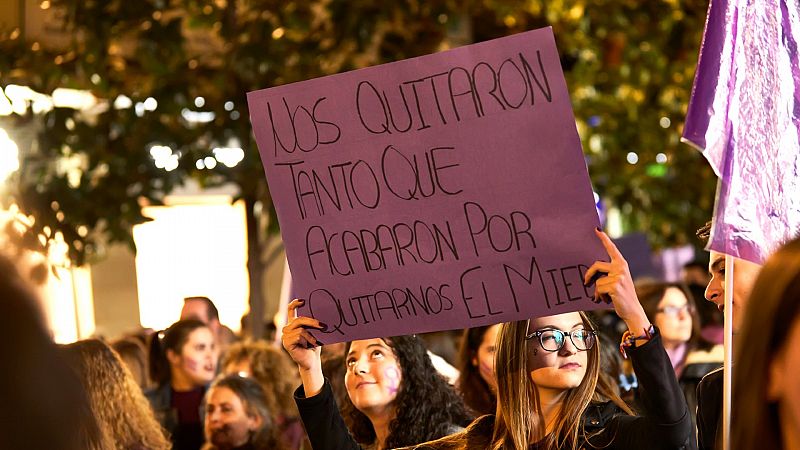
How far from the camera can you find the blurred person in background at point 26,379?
5.71ft

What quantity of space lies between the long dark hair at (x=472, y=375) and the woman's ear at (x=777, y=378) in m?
3.65

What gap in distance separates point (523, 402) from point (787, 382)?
5.62 feet

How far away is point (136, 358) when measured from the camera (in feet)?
26.3

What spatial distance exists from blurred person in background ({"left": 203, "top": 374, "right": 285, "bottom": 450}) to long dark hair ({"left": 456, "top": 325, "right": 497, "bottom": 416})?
914mm

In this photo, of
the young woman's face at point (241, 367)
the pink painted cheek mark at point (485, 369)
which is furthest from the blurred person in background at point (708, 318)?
the young woman's face at point (241, 367)

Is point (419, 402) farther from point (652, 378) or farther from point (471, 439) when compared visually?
point (652, 378)

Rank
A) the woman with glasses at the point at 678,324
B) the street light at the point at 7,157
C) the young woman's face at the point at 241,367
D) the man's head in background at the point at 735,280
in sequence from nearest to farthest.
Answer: the man's head in background at the point at 735,280 < the woman with glasses at the point at 678,324 < the young woman's face at the point at 241,367 < the street light at the point at 7,157

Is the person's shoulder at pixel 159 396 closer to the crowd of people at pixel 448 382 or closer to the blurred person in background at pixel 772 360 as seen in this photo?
the crowd of people at pixel 448 382

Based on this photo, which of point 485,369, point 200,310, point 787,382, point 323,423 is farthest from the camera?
point 200,310

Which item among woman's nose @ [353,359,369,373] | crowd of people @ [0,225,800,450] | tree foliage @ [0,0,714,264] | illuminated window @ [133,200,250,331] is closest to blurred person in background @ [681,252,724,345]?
crowd of people @ [0,225,800,450]

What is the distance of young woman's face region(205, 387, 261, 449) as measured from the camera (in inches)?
237

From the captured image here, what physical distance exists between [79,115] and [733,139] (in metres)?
5.70

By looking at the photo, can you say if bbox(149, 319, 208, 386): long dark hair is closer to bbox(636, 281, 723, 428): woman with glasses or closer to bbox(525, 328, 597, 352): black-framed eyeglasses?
bbox(636, 281, 723, 428): woman with glasses

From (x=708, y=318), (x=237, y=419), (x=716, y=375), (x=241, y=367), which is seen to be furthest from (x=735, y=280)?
(x=708, y=318)
